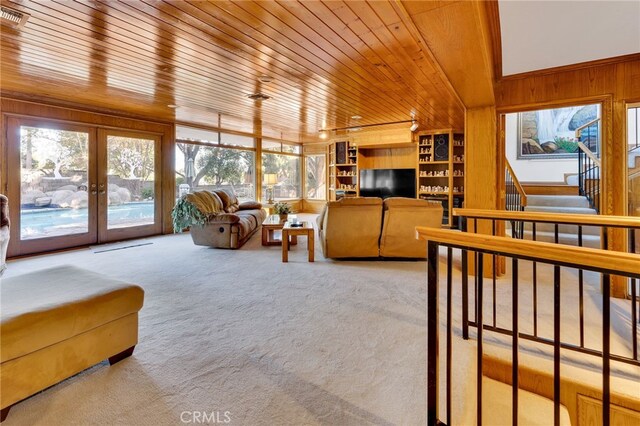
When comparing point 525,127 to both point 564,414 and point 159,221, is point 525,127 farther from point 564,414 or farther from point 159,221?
point 159,221

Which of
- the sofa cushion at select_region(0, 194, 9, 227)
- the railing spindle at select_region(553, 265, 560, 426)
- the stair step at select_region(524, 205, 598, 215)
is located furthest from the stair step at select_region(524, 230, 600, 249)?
the sofa cushion at select_region(0, 194, 9, 227)

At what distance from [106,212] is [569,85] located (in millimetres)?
6902

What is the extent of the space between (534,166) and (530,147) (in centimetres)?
50

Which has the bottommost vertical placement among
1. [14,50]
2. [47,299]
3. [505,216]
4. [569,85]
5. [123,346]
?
[123,346]

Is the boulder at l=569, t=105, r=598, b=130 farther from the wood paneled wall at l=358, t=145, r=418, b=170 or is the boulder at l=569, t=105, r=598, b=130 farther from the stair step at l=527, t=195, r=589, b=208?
the wood paneled wall at l=358, t=145, r=418, b=170

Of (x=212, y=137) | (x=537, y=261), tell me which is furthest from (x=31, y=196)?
(x=537, y=261)

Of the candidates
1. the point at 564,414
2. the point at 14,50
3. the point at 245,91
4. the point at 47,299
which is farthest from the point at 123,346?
the point at 245,91

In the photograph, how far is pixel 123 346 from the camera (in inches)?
75.3

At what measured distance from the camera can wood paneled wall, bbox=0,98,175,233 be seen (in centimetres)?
427

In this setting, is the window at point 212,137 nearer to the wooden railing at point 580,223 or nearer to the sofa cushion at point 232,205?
the sofa cushion at point 232,205

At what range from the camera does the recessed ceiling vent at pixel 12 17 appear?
2.31 metres

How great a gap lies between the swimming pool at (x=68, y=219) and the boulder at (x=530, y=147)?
869cm

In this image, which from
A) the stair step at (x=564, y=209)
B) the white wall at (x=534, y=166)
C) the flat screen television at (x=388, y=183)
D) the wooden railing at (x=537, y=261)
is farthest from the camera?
the flat screen television at (x=388, y=183)

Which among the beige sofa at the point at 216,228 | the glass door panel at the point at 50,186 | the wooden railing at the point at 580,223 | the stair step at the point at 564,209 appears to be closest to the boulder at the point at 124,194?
the glass door panel at the point at 50,186
